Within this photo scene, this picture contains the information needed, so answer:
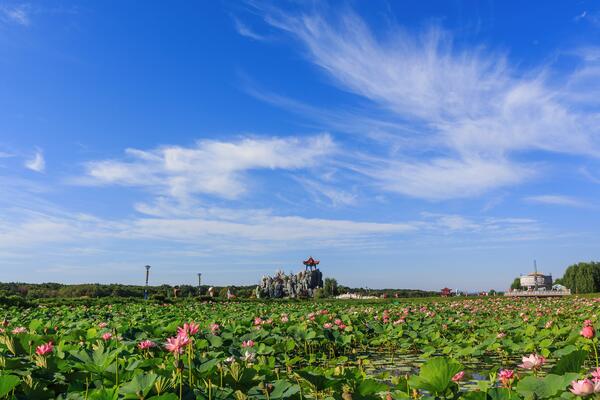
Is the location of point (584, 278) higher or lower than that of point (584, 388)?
higher

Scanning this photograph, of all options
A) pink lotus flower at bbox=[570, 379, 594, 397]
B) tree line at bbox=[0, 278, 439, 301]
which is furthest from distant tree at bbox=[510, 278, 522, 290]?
pink lotus flower at bbox=[570, 379, 594, 397]

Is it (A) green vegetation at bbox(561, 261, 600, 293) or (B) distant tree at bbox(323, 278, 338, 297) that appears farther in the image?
(A) green vegetation at bbox(561, 261, 600, 293)

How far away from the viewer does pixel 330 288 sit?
4350cm

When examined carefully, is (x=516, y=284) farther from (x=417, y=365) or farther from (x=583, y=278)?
(x=417, y=365)

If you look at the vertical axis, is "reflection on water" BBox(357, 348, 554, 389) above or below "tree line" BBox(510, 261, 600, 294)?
below

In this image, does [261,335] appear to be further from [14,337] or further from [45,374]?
[45,374]

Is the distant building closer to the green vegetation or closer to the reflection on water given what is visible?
the green vegetation

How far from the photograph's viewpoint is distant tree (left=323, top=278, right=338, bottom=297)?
4225cm

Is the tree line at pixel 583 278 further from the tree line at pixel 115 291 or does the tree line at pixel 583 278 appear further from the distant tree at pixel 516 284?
the distant tree at pixel 516 284

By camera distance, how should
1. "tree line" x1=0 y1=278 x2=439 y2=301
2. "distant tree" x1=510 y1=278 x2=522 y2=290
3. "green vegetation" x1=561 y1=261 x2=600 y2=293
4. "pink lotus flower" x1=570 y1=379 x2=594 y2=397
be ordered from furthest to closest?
1. "distant tree" x1=510 y1=278 x2=522 y2=290
2. "green vegetation" x1=561 y1=261 x2=600 y2=293
3. "tree line" x1=0 y1=278 x2=439 y2=301
4. "pink lotus flower" x1=570 y1=379 x2=594 y2=397

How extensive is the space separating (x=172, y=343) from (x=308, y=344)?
5.06 meters

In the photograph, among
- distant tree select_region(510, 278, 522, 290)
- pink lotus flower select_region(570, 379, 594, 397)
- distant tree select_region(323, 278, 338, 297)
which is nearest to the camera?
pink lotus flower select_region(570, 379, 594, 397)

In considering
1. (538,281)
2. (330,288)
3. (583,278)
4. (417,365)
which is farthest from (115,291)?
(538,281)

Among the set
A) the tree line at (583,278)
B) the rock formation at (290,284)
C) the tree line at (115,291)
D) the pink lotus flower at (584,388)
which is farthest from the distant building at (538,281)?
the pink lotus flower at (584,388)
